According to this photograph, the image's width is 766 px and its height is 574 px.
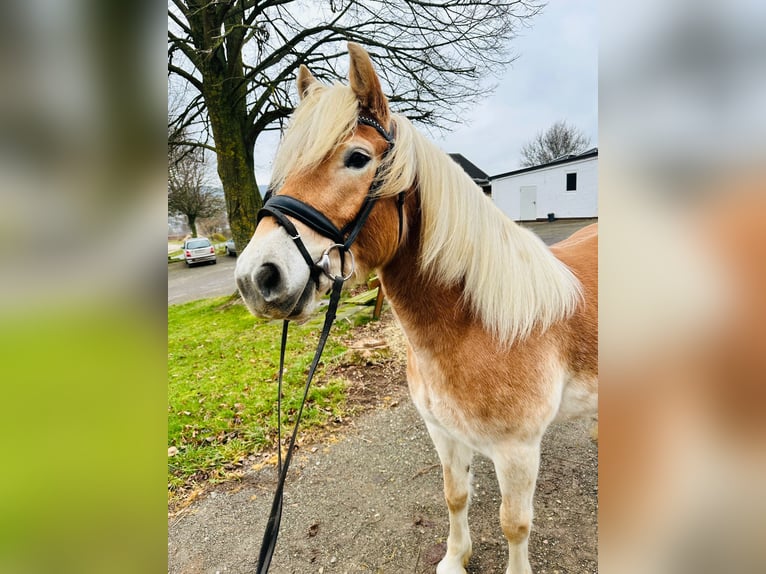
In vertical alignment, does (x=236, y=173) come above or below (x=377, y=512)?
above

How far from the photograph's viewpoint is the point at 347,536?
7.22ft

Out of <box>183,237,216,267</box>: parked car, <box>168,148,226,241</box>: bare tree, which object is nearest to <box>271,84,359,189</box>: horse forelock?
<box>168,148,226,241</box>: bare tree

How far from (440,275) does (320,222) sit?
545 mm

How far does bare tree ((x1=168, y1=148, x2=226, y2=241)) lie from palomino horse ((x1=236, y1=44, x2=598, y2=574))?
5989 millimetres

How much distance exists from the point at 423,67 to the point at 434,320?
6.11 metres

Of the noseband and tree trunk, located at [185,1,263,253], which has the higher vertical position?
tree trunk, located at [185,1,263,253]

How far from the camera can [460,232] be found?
138 cm

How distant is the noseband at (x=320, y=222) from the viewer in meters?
1.12

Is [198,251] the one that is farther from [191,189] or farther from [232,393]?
[232,393]

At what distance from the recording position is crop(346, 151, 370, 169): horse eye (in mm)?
1247
